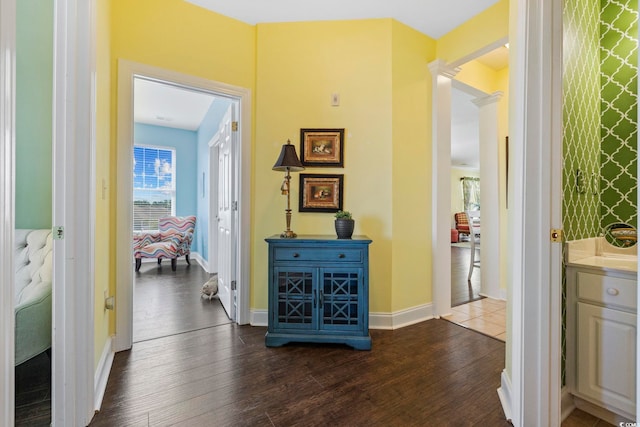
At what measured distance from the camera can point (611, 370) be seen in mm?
1309

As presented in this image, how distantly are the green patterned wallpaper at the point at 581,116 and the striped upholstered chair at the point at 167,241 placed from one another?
502cm

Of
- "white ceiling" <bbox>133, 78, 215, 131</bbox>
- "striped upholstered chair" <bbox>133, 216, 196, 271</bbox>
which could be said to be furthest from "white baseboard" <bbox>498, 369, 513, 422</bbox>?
"striped upholstered chair" <bbox>133, 216, 196, 271</bbox>

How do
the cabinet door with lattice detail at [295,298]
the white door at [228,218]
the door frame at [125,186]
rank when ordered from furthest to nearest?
1. the white door at [228,218]
2. the cabinet door with lattice detail at [295,298]
3. the door frame at [125,186]

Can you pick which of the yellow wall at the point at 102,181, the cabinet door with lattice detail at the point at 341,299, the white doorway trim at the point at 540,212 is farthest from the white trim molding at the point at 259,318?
the white doorway trim at the point at 540,212

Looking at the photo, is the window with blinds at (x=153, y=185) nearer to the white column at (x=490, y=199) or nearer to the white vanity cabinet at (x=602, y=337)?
the white column at (x=490, y=199)

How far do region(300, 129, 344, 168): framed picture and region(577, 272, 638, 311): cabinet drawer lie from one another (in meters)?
1.74

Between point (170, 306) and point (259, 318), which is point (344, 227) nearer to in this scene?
point (259, 318)

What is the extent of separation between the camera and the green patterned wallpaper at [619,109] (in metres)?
1.62

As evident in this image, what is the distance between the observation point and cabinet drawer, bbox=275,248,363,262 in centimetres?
209

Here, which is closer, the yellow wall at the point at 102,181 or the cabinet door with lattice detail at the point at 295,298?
the yellow wall at the point at 102,181

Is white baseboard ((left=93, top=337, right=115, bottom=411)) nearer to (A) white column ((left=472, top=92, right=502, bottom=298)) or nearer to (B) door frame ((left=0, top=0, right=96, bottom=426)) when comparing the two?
(B) door frame ((left=0, top=0, right=96, bottom=426))

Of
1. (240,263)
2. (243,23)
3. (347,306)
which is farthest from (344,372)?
(243,23)

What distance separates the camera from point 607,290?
133 cm

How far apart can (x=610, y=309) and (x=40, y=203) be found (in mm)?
3323
